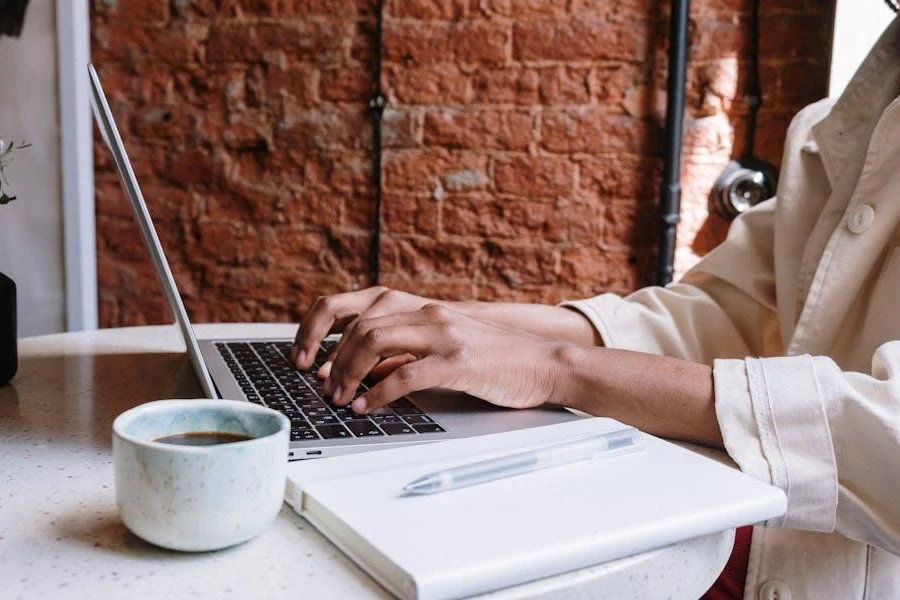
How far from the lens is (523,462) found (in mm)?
592

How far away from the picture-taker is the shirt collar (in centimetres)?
109

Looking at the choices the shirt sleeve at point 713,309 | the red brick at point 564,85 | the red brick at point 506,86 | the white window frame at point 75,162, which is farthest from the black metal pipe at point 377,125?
the shirt sleeve at point 713,309

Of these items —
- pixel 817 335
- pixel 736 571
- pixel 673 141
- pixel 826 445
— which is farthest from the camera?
pixel 673 141

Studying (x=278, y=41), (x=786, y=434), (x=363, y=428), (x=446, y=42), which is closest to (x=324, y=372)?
(x=363, y=428)

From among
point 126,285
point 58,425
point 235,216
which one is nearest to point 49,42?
point 235,216

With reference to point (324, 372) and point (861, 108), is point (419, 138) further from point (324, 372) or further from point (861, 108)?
point (324, 372)

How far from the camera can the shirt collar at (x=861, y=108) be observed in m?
1.09

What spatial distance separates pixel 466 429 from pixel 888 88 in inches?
30.6

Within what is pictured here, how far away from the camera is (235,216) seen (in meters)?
2.24

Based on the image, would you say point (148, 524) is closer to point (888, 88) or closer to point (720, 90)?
point (888, 88)

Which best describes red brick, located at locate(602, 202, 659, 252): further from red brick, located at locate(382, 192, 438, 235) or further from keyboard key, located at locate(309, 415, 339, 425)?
keyboard key, located at locate(309, 415, 339, 425)

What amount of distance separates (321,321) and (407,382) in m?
0.25

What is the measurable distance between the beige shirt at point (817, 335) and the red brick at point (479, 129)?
33.9 inches

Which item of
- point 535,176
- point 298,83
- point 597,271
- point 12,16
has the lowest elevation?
point 597,271
